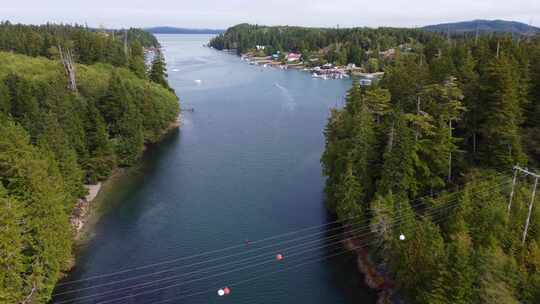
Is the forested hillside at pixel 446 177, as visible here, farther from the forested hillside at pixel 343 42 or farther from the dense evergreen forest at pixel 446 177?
the forested hillside at pixel 343 42

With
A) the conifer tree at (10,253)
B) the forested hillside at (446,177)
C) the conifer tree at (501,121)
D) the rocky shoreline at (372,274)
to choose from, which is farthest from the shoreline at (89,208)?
the conifer tree at (501,121)

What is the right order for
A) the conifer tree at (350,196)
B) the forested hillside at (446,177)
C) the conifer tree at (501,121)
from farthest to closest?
the conifer tree at (350,196) → the conifer tree at (501,121) → the forested hillside at (446,177)

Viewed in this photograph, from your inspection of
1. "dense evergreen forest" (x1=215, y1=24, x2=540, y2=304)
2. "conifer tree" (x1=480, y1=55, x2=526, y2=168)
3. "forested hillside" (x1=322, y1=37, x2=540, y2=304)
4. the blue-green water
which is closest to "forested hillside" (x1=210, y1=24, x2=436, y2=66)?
the blue-green water

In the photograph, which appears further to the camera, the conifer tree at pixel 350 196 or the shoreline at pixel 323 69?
the shoreline at pixel 323 69

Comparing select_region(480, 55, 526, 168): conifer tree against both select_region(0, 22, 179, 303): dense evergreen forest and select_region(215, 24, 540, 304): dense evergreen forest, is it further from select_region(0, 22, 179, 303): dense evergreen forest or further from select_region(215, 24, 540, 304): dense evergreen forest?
select_region(0, 22, 179, 303): dense evergreen forest

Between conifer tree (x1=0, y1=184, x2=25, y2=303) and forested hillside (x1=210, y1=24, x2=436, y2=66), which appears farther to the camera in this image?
forested hillside (x1=210, y1=24, x2=436, y2=66)

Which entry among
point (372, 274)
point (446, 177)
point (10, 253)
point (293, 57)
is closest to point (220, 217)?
point (372, 274)

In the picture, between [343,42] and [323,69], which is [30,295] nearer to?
[323,69]

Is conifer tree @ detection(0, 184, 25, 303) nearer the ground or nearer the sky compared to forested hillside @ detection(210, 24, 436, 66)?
nearer the ground
